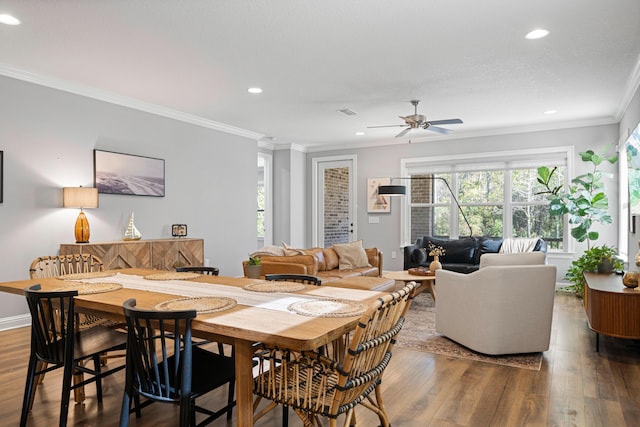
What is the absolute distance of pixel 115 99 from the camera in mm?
5137

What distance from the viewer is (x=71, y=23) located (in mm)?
3197

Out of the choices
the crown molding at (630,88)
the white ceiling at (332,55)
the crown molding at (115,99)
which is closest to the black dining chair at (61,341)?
the white ceiling at (332,55)

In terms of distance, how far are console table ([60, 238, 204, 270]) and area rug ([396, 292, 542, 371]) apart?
2.82 m

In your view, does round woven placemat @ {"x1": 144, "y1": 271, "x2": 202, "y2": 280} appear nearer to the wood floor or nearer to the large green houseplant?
the wood floor

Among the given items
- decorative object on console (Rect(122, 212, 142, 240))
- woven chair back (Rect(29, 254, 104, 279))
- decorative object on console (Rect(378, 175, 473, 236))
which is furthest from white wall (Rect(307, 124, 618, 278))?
woven chair back (Rect(29, 254, 104, 279))

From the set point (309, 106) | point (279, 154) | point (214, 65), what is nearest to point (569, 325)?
point (309, 106)

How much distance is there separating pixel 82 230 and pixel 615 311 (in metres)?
4.99

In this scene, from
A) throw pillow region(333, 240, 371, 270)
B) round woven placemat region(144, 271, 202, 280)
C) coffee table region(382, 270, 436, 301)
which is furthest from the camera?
throw pillow region(333, 240, 371, 270)

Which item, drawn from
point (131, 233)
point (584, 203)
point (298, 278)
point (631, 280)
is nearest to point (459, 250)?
point (584, 203)

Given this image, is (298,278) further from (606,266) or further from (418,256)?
(418,256)

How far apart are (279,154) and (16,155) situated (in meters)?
4.87

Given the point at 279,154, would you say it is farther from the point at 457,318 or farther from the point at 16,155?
the point at 457,318

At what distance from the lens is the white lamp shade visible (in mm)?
4484

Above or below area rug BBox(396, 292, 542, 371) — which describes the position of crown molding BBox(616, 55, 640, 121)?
above
